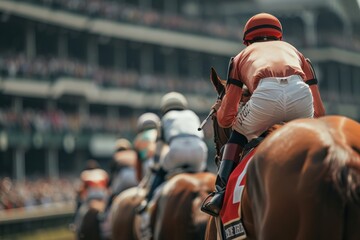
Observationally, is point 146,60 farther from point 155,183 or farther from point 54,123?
point 155,183

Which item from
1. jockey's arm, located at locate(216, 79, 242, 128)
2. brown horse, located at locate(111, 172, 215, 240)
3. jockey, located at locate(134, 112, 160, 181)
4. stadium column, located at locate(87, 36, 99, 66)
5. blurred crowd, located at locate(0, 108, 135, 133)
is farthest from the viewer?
stadium column, located at locate(87, 36, 99, 66)

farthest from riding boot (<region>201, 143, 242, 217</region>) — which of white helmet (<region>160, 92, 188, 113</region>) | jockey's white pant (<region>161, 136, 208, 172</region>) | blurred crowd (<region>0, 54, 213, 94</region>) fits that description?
blurred crowd (<region>0, 54, 213, 94</region>)

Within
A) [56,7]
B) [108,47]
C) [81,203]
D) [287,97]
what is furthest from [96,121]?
[287,97]

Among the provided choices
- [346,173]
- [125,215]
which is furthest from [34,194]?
[346,173]

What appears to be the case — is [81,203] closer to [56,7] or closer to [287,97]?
[287,97]

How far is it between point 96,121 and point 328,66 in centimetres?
2692

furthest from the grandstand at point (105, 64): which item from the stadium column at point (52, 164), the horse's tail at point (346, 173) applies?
the horse's tail at point (346, 173)

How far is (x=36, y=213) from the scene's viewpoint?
2323cm

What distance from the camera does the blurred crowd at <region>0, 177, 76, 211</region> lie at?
25.3m

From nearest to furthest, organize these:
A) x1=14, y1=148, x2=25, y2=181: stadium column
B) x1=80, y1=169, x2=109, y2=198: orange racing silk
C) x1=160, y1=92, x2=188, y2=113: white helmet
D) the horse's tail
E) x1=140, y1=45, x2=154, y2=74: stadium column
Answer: the horse's tail → x1=160, y1=92, x2=188, y2=113: white helmet → x1=80, y1=169, x2=109, y2=198: orange racing silk → x1=14, y1=148, x2=25, y2=181: stadium column → x1=140, y1=45, x2=154, y2=74: stadium column

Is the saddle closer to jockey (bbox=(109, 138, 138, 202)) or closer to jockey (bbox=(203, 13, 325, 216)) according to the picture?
jockey (bbox=(203, 13, 325, 216))

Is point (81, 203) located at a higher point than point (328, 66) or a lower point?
higher

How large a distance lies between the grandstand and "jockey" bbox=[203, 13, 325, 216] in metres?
27.4

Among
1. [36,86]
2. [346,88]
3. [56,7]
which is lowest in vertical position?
[346,88]
